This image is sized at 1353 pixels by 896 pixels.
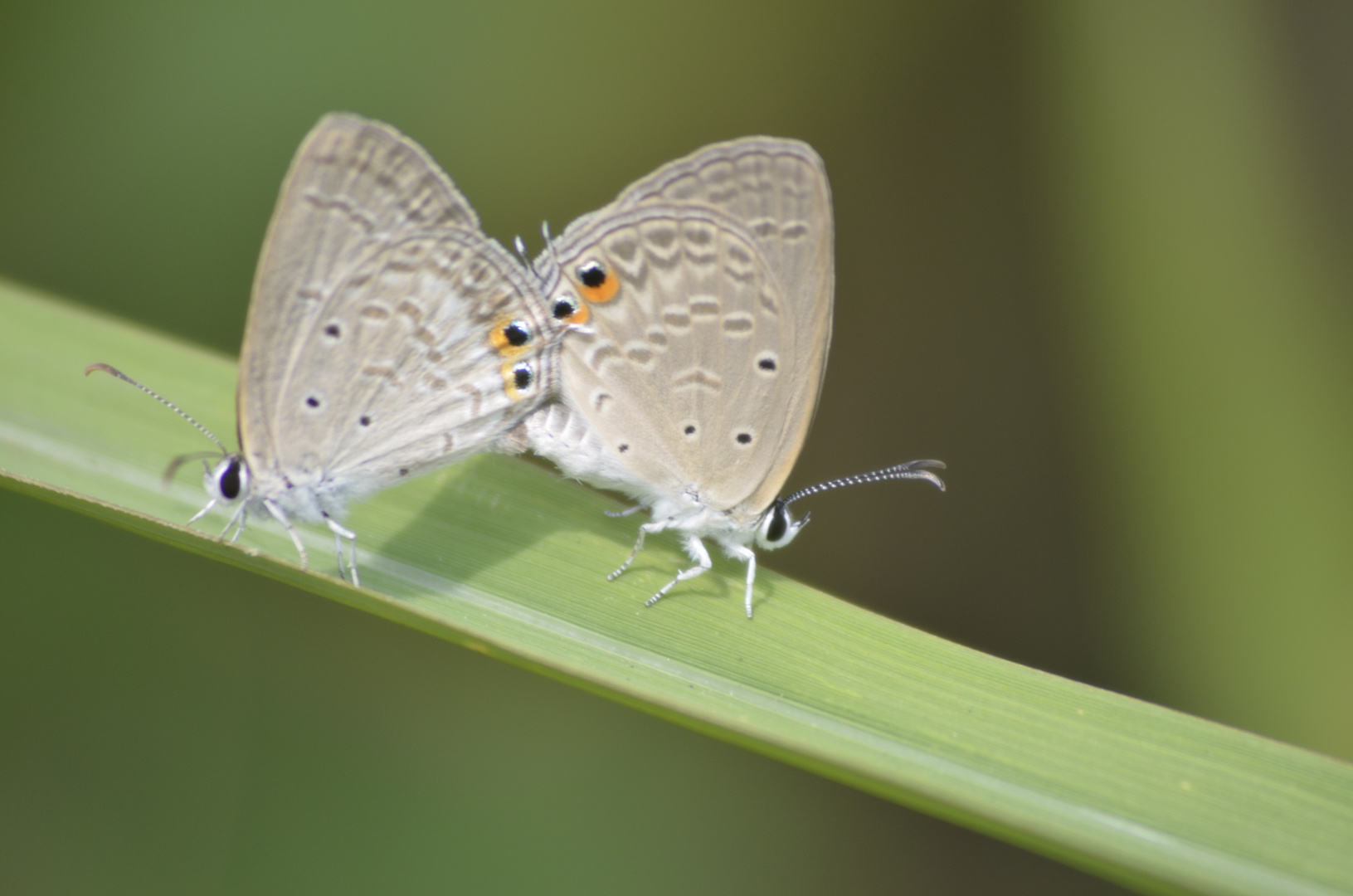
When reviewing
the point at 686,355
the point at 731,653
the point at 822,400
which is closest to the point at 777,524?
the point at 686,355

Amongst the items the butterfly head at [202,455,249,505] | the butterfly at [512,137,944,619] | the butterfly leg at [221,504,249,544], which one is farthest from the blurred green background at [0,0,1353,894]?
the butterfly at [512,137,944,619]

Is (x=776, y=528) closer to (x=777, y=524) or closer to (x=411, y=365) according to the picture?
(x=777, y=524)

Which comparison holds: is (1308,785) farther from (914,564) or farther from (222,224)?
(222,224)

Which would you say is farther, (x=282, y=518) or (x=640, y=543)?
(x=640, y=543)

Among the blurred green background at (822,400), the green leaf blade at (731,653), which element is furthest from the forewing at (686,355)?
the blurred green background at (822,400)

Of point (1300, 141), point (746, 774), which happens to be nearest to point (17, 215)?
point (746, 774)

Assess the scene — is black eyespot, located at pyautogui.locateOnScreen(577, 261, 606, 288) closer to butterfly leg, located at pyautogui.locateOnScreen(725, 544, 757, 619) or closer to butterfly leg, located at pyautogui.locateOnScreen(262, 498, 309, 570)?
butterfly leg, located at pyautogui.locateOnScreen(725, 544, 757, 619)

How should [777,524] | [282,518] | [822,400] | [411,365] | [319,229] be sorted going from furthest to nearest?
[822,400]
[777,524]
[411,365]
[282,518]
[319,229]
